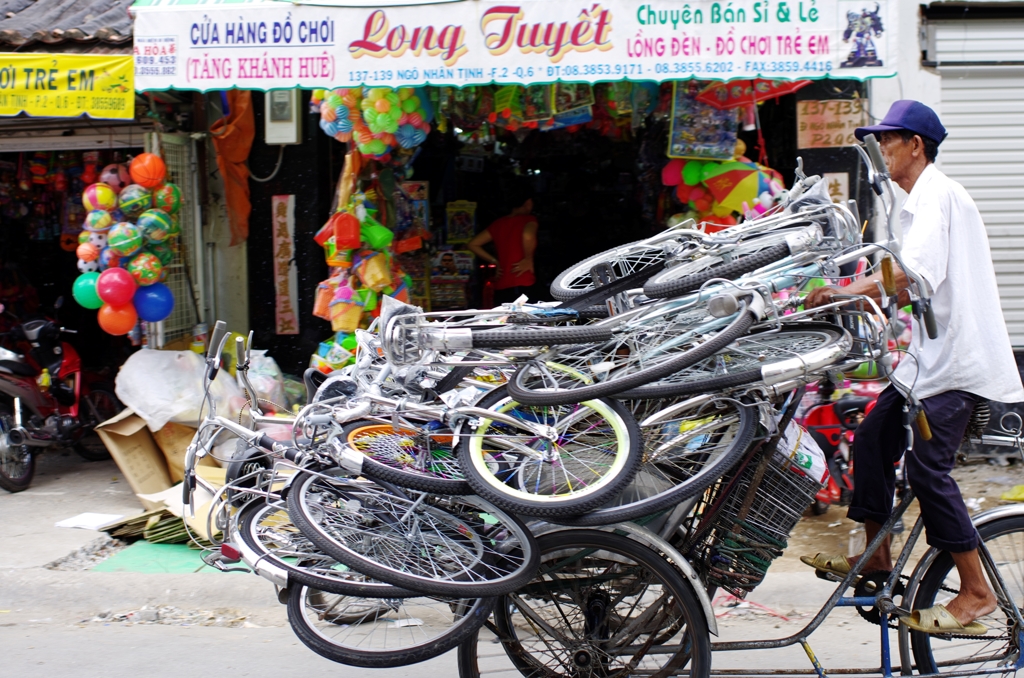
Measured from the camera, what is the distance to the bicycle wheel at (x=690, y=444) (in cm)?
277

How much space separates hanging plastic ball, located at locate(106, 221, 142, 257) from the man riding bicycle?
4.81 m

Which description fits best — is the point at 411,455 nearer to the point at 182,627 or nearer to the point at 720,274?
the point at 720,274

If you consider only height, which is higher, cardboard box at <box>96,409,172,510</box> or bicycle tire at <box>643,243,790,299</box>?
bicycle tire at <box>643,243,790,299</box>

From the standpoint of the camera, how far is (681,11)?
5320mm

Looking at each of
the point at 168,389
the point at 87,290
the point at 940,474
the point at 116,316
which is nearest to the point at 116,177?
the point at 87,290

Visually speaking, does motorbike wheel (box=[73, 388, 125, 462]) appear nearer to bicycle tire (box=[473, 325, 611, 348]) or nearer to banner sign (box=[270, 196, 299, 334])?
banner sign (box=[270, 196, 299, 334])

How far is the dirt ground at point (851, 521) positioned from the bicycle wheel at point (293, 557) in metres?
2.90

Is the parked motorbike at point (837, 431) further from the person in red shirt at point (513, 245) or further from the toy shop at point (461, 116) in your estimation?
the person in red shirt at point (513, 245)

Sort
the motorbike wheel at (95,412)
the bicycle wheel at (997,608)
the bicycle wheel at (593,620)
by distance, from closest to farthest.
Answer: the bicycle wheel at (593,620) < the bicycle wheel at (997,608) < the motorbike wheel at (95,412)

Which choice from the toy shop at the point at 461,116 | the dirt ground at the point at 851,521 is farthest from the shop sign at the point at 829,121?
the dirt ground at the point at 851,521

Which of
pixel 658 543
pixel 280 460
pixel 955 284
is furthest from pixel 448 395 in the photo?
pixel 955 284

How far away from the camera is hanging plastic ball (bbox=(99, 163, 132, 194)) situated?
6.31 meters

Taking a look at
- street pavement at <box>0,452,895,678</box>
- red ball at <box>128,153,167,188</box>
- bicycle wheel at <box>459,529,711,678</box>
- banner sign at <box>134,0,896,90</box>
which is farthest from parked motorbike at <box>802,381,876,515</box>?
red ball at <box>128,153,167,188</box>

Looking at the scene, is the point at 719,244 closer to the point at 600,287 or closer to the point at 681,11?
the point at 600,287
